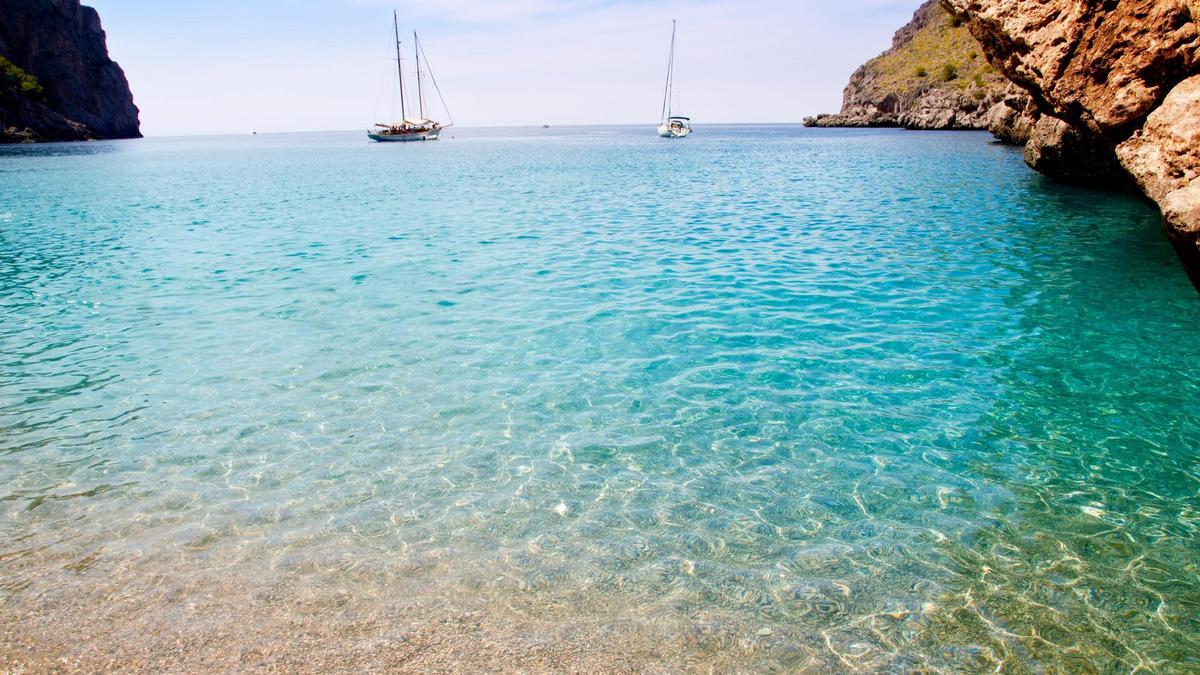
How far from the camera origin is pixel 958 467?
26.0 feet

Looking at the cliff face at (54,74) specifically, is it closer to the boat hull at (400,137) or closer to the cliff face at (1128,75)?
the boat hull at (400,137)

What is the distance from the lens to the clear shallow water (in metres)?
5.77

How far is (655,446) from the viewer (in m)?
8.63

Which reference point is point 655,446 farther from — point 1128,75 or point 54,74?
point 54,74

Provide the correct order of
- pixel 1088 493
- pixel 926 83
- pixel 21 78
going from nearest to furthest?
pixel 1088 493 → pixel 21 78 → pixel 926 83

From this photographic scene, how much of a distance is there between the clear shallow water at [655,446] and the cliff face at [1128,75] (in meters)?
2.81

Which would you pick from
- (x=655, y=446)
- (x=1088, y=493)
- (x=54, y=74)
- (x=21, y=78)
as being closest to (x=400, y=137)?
(x=21, y=78)

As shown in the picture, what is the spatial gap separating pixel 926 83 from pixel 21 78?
17655 cm

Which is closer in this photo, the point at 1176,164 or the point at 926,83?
Result: the point at 1176,164

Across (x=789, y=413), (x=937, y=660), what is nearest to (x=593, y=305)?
(x=789, y=413)

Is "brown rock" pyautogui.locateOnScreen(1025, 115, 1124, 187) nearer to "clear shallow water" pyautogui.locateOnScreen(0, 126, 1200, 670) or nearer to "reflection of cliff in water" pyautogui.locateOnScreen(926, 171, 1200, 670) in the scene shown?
"clear shallow water" pyautogui.locateOnScreen(0, 126, 1200, 670)

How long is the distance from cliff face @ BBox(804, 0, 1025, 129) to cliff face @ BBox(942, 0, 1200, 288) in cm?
6699

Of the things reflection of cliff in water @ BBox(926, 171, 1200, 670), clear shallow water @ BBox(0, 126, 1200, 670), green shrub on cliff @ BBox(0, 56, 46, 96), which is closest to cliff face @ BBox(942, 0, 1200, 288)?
reflection of cliff in water @ BBox(926, 171, 1200, 670)

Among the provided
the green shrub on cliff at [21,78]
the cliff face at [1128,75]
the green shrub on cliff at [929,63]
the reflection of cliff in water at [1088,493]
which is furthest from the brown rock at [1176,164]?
the green shrub on cliff at [21,78]
